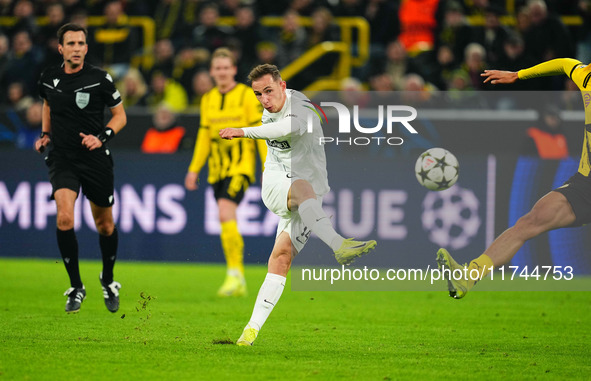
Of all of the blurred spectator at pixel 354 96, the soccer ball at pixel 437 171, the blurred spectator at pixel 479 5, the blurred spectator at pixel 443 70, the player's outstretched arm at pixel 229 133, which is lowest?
the soccer ball at pixel 437 171

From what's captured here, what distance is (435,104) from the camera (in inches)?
506

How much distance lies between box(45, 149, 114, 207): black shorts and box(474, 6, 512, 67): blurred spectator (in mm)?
→ 6692

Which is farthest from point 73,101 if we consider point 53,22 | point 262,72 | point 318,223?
point 53,22

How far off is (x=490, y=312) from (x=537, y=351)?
236cm

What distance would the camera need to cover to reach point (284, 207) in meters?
7.03

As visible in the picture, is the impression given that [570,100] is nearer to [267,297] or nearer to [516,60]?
[516,60]

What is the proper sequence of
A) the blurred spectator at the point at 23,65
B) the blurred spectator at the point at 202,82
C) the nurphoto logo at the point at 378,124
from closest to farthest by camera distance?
the nurphoto logo at the point at 378,124, the blurred spectator at the point at 202,82, the blurred spectator at the point at 23,65

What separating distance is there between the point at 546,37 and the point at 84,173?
724cm

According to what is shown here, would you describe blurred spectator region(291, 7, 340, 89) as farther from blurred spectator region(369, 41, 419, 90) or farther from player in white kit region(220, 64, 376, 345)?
player in white kit region(220, 64, 376, 345)

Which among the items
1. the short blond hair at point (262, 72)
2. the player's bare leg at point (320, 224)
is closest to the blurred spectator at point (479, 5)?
the short blond hair at point (262, 72)

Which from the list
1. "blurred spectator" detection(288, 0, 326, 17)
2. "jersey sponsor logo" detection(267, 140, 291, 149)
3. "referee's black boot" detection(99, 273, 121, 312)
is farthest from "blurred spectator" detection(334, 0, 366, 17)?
"jersey sponsor logo" detection(267, 140, 291, 149)

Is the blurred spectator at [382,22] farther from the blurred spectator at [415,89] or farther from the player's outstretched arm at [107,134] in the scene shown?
the player's outstretched arm at [107,134]

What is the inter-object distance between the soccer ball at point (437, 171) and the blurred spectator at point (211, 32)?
280 inches

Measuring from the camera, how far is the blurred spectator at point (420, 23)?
48.7ft
